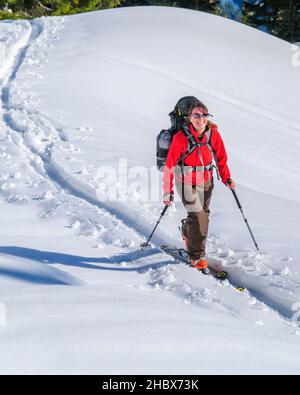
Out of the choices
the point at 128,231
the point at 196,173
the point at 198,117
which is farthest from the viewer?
the point at 128,231

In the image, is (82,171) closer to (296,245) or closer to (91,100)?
(296,245)

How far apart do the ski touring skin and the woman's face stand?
5.20 feet

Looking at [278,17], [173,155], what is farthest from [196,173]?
[278,17]

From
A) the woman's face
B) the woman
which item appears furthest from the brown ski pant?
the woman's face

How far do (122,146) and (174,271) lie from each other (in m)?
4.64

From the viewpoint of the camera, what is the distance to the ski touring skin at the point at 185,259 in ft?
Answer: 16.3

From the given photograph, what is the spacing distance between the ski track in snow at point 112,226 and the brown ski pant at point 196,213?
26 cm

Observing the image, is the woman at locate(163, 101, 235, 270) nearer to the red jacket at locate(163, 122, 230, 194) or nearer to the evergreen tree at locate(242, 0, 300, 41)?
the red jacket at locate(163, 122, 230, 194)

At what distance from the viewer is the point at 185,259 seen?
17.5 feet

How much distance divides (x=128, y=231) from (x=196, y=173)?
142 cm

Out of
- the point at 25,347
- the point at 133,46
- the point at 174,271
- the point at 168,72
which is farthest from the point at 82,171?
the point at 133,46

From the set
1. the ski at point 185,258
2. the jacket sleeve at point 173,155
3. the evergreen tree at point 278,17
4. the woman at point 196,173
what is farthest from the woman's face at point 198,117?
the evergreen tree at point 278,17

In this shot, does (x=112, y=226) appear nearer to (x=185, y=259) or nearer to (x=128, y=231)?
(x=128, y=231)

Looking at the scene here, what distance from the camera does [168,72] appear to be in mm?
16906
